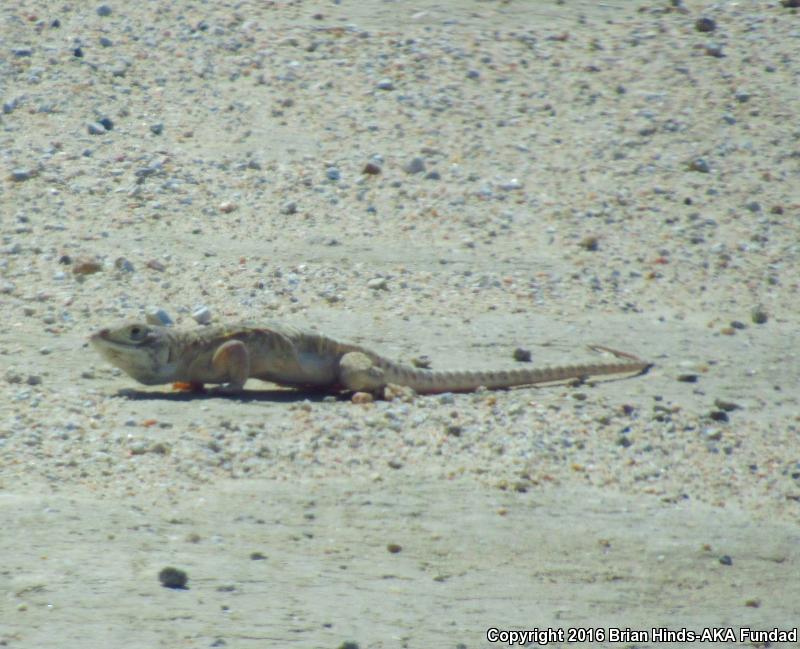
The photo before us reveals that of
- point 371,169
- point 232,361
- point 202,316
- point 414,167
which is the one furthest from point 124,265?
point 414,167

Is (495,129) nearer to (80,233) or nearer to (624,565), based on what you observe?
(80,233)

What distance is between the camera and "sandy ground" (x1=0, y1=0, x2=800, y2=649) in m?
6.34

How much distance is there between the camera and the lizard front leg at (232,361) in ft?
27.8

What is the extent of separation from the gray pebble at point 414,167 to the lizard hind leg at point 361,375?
404cm

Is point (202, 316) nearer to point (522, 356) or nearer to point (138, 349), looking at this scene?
point (138, 349)

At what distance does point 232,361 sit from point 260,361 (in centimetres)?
19

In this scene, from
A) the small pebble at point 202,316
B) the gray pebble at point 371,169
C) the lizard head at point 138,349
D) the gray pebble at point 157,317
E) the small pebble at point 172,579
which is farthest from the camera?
the gray pebble at point 371,169

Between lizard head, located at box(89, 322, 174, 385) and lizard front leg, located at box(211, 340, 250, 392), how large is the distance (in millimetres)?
256

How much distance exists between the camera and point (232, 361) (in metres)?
8.49

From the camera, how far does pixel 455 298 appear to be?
34.1 feet

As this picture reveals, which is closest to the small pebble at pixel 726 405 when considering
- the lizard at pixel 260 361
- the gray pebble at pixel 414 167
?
the lizard at pixel 260 361

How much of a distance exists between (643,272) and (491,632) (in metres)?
5.70

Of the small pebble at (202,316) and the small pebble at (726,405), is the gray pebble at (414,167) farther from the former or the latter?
the small pebble at (726,405)

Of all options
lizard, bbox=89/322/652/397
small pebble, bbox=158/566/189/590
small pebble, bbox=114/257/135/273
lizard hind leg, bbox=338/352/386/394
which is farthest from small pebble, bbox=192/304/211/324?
small pebble, bbox=158/566/189/590
